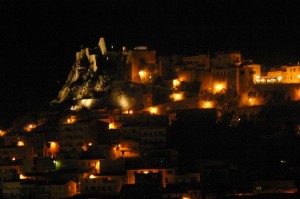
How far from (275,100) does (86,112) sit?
47.1ft

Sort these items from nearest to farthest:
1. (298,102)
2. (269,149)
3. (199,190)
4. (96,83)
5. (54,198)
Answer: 1. (199,190)
2. (54,198)
3. (269,149)
4. (298,102)
5. (96,83)

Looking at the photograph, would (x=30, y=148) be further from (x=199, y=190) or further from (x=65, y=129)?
(x=199, y=190)

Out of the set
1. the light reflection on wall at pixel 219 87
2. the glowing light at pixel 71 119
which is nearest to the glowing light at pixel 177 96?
the light reflection on wall at pixel 219 87

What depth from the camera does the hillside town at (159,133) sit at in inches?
1690

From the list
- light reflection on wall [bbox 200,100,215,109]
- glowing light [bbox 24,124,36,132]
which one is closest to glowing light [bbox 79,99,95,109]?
glowing light [bbox 24,124,36,132]

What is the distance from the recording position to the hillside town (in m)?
A: 42.9

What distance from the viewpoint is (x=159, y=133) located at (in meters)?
48.4

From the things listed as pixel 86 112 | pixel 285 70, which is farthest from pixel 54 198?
pixel 285 70

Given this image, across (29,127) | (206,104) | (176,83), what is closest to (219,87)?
(206,104)

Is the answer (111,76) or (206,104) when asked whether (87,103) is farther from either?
(206,104)

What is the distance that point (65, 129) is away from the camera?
49.5 meters

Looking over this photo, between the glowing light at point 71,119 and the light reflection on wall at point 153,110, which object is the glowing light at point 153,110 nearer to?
the light reflection on wall at point 153,110

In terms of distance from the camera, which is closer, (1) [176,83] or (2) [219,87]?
(2) [219,87]

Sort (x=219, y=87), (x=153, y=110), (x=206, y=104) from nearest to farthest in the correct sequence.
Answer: (x=153, y=110)
(x=206, y=104)
(x=219, y=87)
